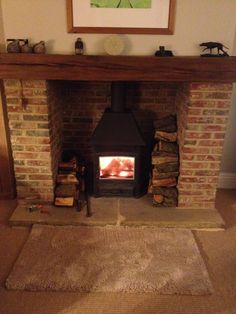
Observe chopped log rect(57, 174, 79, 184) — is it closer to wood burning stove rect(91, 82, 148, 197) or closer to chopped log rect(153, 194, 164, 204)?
wood burning stove rect(91, 82, 148, 197)

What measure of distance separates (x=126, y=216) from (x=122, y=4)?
170 cm

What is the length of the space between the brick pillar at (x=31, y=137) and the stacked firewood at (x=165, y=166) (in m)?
0.94

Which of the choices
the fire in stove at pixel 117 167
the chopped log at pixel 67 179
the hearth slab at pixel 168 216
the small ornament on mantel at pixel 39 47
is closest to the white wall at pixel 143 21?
the small ornament on mantel at pixel 39 47

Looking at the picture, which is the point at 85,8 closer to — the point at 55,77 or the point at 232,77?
the point at 55,77

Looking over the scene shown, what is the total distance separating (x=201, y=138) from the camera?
2434 mm

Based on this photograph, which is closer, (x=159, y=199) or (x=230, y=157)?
(x=159, y=199)

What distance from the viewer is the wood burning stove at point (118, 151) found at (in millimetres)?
2598

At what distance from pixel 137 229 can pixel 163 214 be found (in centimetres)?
29

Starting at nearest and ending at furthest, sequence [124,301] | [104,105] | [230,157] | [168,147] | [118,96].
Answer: [124,301]
[118,96]
[168,147]
[104,105]
[230,157]

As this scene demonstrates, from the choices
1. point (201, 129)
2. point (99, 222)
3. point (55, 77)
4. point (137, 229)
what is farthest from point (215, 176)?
point (55, 77)

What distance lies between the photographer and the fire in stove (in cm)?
270

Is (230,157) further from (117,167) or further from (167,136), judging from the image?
(117,167)

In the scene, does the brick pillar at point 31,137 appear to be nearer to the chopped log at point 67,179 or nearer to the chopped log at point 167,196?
the chopped log at point 67,179

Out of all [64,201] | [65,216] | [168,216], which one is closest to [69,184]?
[64,201]
